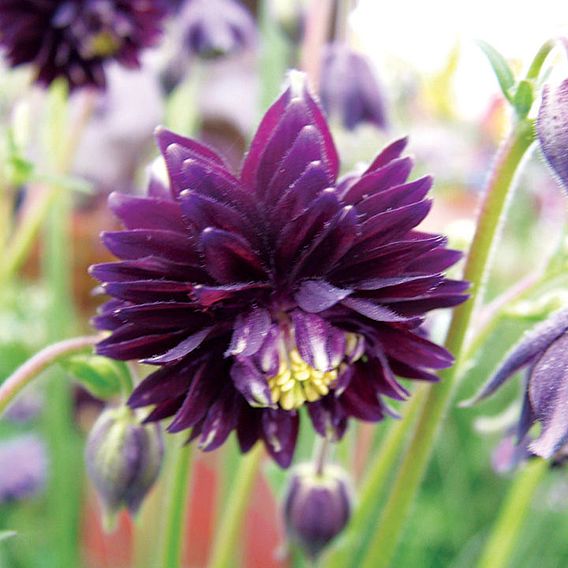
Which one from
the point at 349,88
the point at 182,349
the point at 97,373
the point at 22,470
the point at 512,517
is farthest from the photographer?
the point at 22,470

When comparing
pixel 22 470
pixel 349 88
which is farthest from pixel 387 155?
pixel 22 470

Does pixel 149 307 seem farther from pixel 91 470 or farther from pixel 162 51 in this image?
pixel 162 51

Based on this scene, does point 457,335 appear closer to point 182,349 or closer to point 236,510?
point 182,349

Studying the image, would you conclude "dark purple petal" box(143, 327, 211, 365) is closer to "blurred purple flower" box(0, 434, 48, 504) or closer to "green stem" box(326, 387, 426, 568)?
"green stem" box(326, 387, 426, 568)

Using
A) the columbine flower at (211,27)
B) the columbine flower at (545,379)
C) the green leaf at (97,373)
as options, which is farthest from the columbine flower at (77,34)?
the columbine flower at (545,379)

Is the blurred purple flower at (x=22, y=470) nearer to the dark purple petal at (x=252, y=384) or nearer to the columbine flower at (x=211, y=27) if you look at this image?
the columbine flower at (x=211, y=27)

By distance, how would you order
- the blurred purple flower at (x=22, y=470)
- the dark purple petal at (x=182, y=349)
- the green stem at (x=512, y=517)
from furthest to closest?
the blurred purple flower at (x=22, y=470) < the green stem at (x=512, y=517) < the dark purple petal at (x=182, y=349)

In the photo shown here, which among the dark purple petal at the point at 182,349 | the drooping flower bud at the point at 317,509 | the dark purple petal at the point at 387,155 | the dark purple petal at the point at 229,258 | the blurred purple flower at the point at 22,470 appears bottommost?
the blurred purple flower at the point at 22,470
